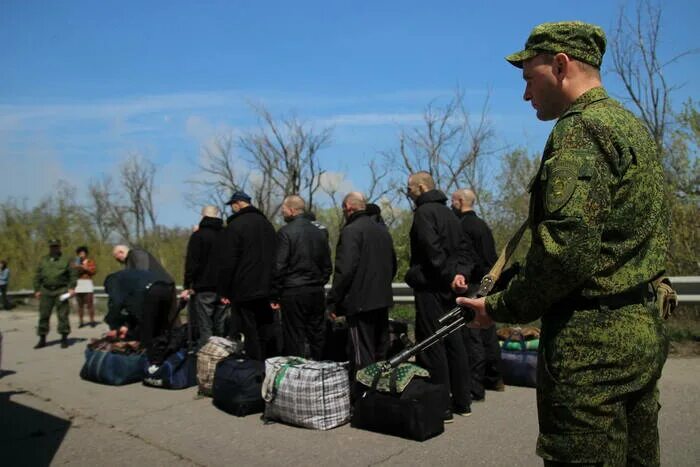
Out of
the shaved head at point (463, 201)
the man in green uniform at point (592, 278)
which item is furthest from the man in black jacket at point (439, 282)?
the man in green uniform at point (592, 278)

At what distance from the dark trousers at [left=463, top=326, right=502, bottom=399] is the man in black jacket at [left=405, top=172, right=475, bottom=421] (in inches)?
17.4

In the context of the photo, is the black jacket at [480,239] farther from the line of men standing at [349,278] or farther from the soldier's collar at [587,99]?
the soldier's collar at [587,99]

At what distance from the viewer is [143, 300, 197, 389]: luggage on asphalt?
7.39m

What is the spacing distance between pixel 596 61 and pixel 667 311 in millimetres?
1058

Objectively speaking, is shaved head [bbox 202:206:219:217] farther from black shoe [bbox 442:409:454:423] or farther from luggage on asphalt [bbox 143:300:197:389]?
black shoe [bbox 442:409:454:423]

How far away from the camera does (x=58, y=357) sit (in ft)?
33.2

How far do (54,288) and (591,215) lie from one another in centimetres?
1128

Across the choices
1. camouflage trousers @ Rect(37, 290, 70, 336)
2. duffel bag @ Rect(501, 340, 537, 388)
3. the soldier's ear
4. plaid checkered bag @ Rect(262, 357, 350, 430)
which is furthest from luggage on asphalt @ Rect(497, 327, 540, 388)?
camouflage trousers @ Rect(37, 290, 70, 336)

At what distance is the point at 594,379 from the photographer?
2178 mm

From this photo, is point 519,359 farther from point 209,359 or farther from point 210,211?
point 210,211

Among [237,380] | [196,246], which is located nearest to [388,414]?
[237,380]

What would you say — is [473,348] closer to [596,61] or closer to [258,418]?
[258,418]

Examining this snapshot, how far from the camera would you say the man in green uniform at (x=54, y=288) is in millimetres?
11188

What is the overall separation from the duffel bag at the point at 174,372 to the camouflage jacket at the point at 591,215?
5.81m
